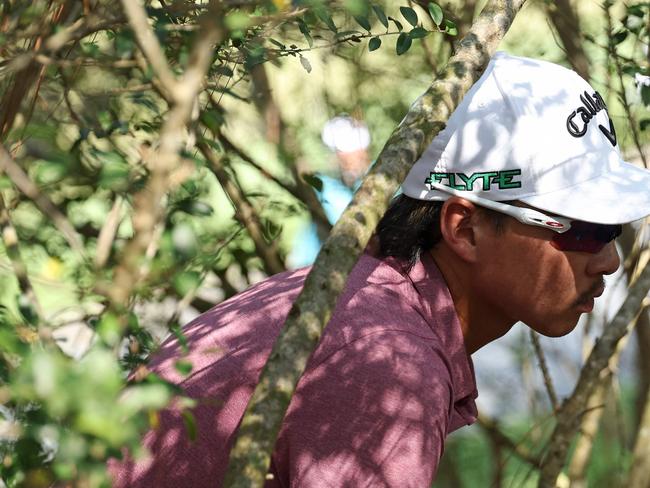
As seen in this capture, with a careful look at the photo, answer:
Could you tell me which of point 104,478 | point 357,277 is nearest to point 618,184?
A: point 357,277

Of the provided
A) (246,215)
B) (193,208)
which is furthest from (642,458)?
(193,208)

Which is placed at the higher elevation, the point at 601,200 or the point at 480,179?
the point at 480,179

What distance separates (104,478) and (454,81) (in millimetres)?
910

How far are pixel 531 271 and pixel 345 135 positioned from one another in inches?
76.5

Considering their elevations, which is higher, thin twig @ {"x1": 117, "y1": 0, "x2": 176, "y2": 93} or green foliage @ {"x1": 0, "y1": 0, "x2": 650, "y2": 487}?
thin twig @ {"x1": 117, "y1": 0, "x2": 176, "y2": 93}

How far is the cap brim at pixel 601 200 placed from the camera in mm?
2078

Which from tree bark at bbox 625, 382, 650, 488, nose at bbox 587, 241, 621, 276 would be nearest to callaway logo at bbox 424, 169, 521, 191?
nose at bbox 587, 241, 621, 276

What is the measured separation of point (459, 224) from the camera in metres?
2.11

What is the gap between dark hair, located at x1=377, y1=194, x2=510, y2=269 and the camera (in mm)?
2106

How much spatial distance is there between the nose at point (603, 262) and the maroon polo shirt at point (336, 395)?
349mm

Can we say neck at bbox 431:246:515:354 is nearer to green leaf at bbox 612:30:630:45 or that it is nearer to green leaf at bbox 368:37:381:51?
green leaf at bbox 368:37:381:51

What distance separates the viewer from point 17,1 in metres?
1.71

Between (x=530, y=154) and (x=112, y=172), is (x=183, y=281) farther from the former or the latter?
(x=530, y=154)

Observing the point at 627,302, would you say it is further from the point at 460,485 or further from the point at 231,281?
the point at 460,485
